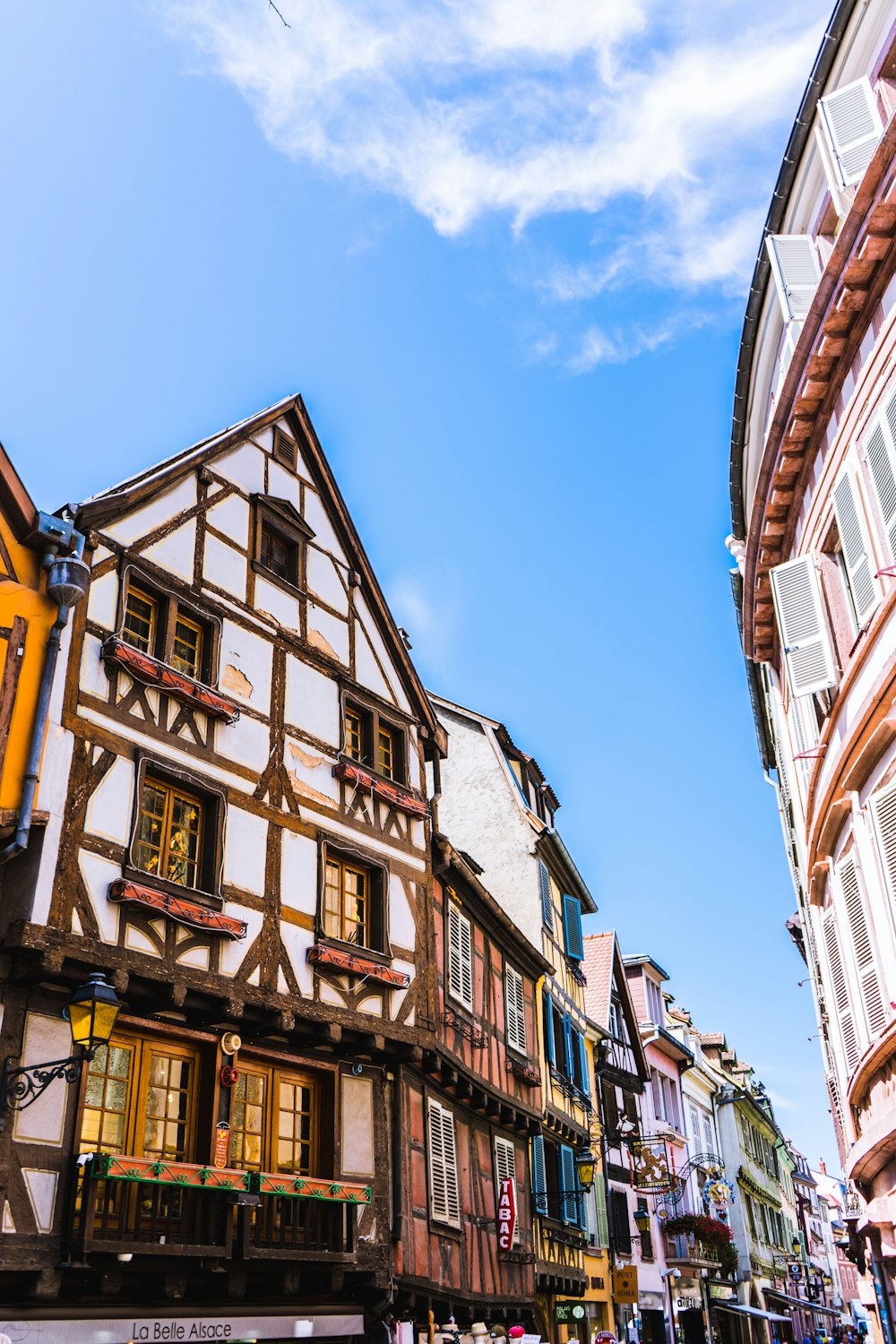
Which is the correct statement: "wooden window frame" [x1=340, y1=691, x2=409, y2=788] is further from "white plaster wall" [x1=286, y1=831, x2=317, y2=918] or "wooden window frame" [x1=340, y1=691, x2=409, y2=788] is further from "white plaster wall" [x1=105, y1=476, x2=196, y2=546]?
"white plaster wall" [x1=105, y1=476, x2=196, y2=546]

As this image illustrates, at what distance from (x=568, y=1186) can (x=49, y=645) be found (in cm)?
1704

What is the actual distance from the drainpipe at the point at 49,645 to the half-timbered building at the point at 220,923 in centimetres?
26

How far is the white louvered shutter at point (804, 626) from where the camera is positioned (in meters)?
11.5

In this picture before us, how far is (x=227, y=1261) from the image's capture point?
11258mm

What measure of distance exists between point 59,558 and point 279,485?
16.2 ft

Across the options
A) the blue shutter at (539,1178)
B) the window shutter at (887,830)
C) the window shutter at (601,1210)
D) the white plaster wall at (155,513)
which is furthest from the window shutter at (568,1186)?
the white plaster wall at (155,513)

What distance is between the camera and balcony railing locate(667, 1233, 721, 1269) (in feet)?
107

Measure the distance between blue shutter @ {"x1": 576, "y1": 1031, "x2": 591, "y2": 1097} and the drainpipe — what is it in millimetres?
18431

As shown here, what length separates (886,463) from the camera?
984 cm

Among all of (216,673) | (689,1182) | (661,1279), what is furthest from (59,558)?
(689,1182)

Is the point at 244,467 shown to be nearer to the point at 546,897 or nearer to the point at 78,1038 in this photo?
the point at 78,1038

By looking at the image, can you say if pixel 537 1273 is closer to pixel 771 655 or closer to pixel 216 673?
pixel 771 655

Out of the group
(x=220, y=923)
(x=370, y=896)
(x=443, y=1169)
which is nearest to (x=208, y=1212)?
(x=220, y=923)

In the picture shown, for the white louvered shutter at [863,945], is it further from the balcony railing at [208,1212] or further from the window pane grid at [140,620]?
the window pane grid at [140,620]
